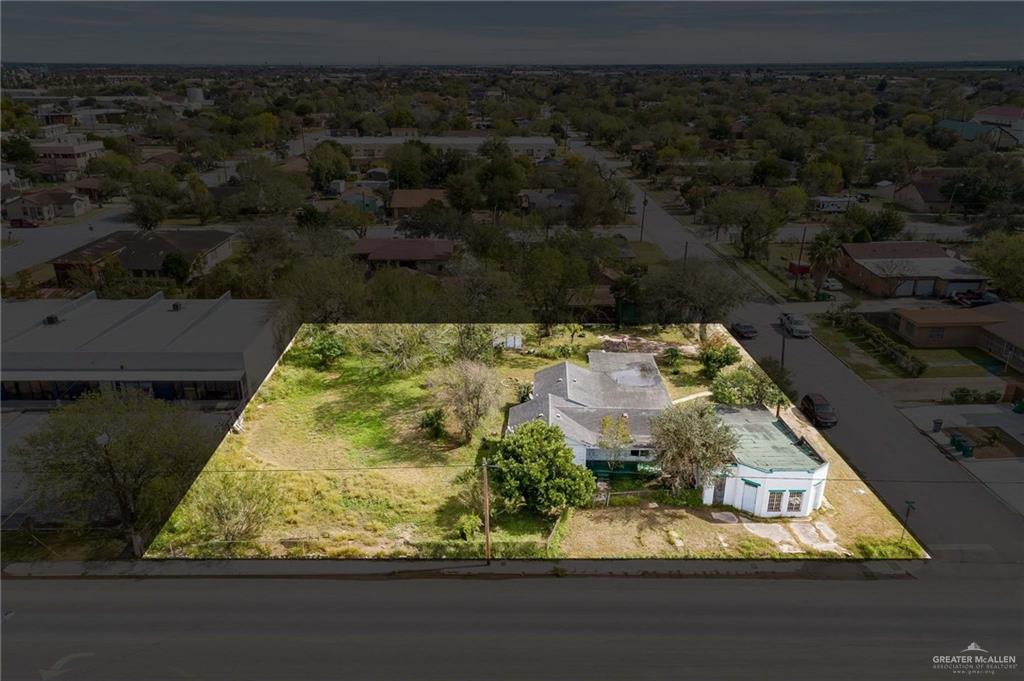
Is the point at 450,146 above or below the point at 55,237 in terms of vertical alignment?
above

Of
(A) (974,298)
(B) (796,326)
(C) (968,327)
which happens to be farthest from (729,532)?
(A) (974,298)

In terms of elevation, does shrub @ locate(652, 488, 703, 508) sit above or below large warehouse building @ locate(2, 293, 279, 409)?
below

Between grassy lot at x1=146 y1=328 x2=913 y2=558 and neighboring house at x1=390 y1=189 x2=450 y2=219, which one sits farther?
neighboring house at x1=390 y1=189 x2=450 y2=219

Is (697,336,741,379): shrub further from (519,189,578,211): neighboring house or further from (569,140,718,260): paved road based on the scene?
(519,189,578,211): neighboring house

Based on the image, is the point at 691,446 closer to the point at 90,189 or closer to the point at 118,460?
the point at 118,460

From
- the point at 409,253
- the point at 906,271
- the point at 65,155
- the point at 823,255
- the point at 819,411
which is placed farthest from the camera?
the point at 65,155

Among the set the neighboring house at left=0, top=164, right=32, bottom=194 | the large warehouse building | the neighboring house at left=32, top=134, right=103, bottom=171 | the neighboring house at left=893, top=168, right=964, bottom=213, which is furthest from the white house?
the neighboring house at left=32, top=134, right=103, bottom=171

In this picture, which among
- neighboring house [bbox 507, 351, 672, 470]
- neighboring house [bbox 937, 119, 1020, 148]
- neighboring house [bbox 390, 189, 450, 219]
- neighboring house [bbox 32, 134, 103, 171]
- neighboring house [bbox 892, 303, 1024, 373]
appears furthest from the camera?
neighboring house [bbox 937, 119, 1020, 148]
